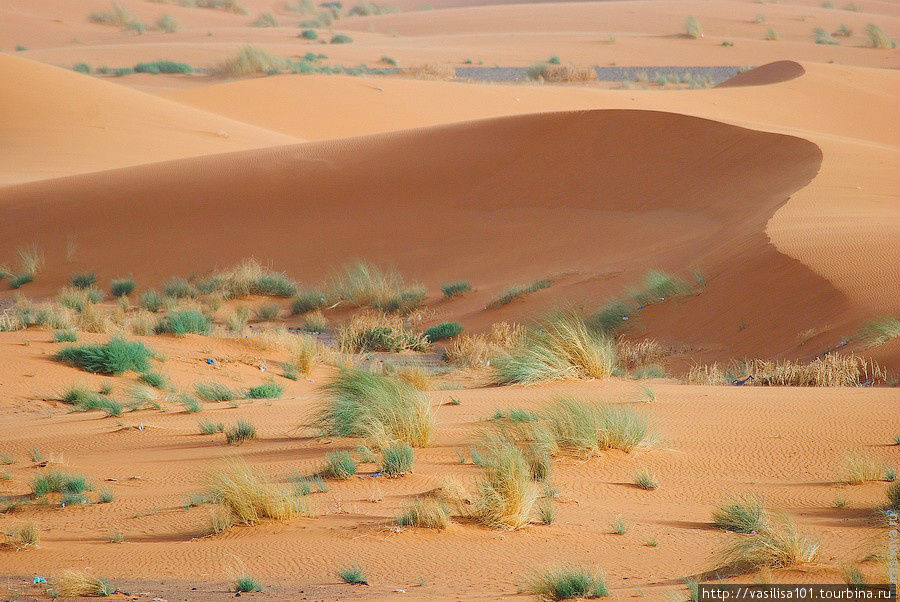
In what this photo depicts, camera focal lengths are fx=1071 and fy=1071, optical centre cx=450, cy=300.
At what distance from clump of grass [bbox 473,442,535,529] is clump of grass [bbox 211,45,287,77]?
47.9m

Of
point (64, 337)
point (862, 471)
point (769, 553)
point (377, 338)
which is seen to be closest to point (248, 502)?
point (769, 553)

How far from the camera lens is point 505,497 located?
6.34 meters

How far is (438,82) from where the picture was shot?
46906 millimetres

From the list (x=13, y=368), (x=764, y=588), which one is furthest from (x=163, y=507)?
(x=13, y=368)

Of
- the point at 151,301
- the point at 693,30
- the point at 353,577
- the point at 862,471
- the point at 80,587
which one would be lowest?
the point at 862,471

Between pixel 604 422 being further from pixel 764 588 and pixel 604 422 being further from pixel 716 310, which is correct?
pixel 716 310

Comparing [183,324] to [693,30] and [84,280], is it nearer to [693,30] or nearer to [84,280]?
[84,280]

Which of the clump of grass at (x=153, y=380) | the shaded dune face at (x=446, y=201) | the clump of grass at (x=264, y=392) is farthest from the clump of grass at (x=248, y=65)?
the clump of grass at (x=264, y=392)

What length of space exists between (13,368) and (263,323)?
705 centimetres

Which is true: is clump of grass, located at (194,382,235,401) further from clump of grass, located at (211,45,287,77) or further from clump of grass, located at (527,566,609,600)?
clump of grass, located at (211,45,287,77)

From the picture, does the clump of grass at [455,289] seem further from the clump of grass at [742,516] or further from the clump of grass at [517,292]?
the clump of grass at [742,516]

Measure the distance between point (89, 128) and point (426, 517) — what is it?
33.6m

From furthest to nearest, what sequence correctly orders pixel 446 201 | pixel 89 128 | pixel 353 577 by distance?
pixel 89 128
pixel 446 201
pixel 353 577

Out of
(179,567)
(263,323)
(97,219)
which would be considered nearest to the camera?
(179,567)
